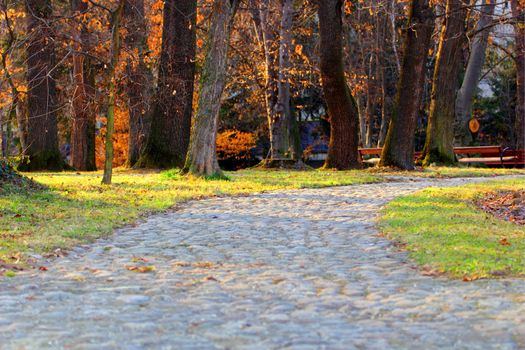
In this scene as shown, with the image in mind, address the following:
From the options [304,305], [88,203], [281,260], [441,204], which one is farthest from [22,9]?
[304,305]

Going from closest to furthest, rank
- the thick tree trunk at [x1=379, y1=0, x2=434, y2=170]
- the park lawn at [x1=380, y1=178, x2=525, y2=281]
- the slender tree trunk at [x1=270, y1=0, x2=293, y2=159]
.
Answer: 1. the park lawn at [x1=380, y1=178, x2=525, y2=281]
2. the thick tree trunk at [x1=379, y1=0, x2=434, y2=170]
3. the slender tree trunk at [x1=270, y1=0, x2=293, y2=159]

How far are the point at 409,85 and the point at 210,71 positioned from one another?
849 cm

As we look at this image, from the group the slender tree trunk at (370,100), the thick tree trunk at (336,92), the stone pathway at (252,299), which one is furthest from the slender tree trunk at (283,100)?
the stone pathway at (252,299)

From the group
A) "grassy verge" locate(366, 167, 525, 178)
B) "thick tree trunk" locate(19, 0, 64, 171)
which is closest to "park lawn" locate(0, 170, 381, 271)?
"grassy verge" locate(366, 167, 525, 178)

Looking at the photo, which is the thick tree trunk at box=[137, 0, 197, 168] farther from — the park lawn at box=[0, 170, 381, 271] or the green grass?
the park lawn at box=[0, 170, 381, 271]

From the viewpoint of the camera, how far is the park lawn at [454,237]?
729 cm

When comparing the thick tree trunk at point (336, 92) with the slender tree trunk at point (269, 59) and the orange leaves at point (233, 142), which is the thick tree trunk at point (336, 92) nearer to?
the slender tree trunk at point (269, 59)

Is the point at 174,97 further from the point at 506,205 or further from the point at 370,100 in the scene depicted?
the point at 370,100

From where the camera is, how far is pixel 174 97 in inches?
976

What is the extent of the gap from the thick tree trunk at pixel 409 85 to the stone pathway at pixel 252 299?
15.9 metres

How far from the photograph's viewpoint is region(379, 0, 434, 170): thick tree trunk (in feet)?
83.8

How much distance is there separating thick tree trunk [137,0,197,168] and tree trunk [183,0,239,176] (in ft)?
15.9

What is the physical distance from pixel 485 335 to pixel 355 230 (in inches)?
225

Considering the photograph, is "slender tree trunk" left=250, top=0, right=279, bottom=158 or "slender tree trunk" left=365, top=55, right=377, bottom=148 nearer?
"slender tree trunk" left=250, top=0, right=279, bottom=158
